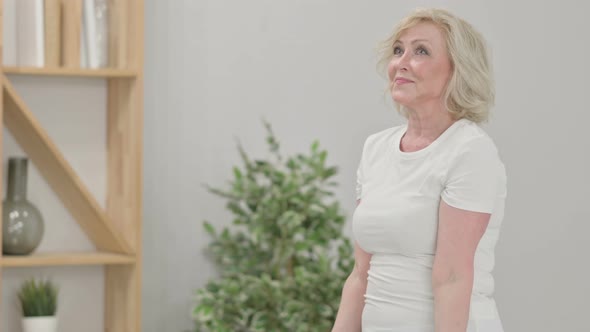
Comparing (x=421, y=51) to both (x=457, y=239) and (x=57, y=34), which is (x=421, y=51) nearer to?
(x=457, y=239)

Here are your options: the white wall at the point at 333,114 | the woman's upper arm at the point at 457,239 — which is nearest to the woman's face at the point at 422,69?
the woman's upper arm at the point at 457,239

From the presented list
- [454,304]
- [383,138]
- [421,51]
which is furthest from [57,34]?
[454,304]

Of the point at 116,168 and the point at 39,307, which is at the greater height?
the point at 116,168

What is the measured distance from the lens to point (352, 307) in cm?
206

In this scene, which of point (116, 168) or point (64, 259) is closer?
point (64, 259)

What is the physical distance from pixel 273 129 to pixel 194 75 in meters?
0.37

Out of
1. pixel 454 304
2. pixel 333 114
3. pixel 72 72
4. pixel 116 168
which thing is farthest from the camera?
pixel 333 114

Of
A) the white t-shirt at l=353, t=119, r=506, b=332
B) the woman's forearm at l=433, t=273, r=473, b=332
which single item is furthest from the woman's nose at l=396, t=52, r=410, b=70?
the woman's forearm at l=433, t=273, r=473, b=332

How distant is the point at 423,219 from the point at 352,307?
310 mm

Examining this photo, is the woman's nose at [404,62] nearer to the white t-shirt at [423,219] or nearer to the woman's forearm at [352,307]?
the white t-shirt at [423,219]

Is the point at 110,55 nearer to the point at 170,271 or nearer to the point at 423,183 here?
the point at 170,271

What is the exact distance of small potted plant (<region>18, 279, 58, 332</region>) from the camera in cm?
298

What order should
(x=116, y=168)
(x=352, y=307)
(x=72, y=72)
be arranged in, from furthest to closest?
(x=116, y=168)
(x=72, y=72)
(x=352, y=307)

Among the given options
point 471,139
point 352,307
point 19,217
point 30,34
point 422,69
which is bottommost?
point 352,307
